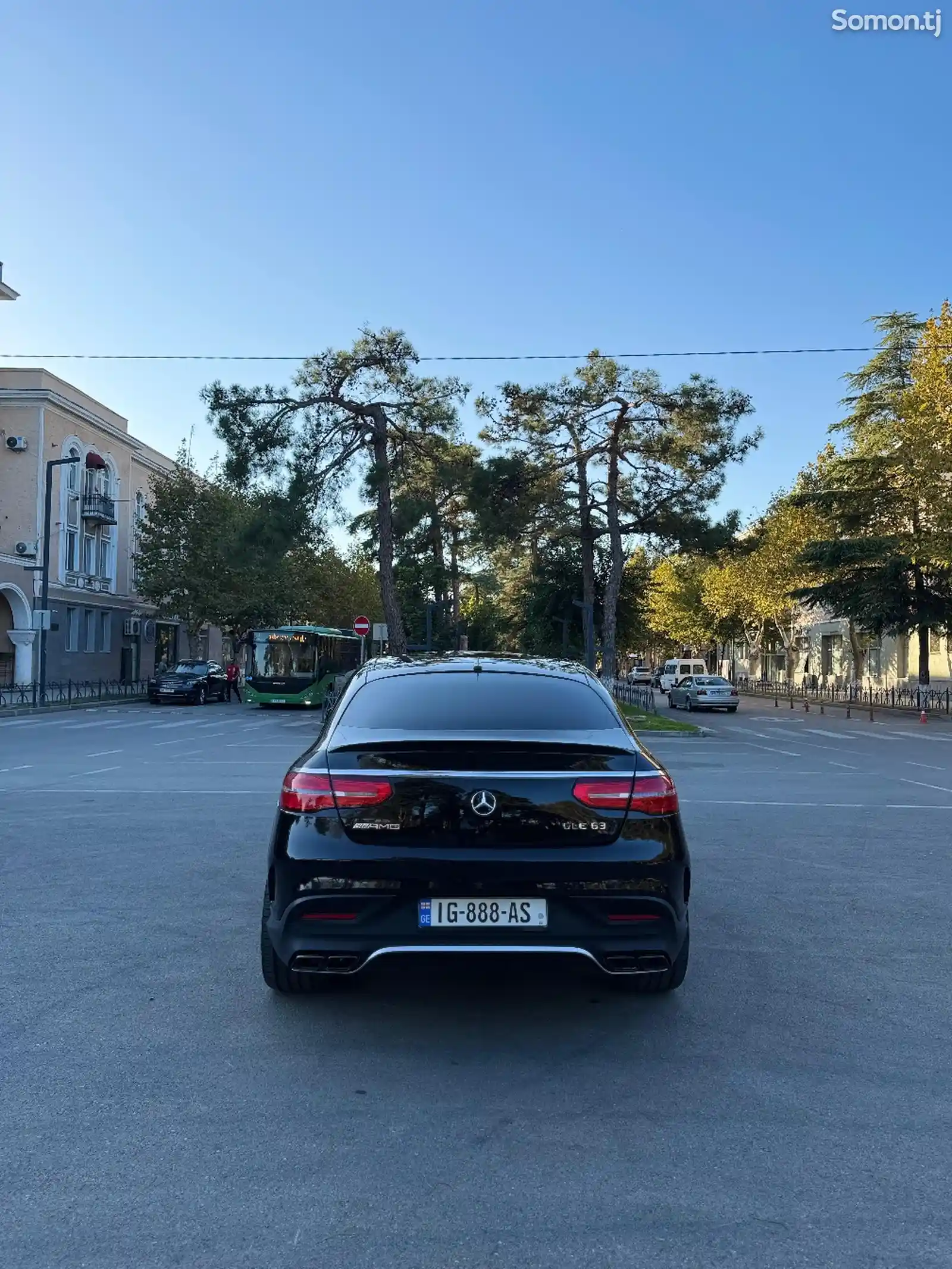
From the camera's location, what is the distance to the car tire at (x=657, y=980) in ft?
15.9

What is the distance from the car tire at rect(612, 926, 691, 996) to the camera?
15.9ft

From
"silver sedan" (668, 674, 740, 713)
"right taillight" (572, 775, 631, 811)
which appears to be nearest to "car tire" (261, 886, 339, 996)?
"right taillight" (572, 775, 631, 811)

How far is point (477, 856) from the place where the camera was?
4.57 metres

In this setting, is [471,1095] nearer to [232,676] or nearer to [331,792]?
[331,792]

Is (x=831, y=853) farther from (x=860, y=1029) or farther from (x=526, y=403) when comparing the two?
(x=526, y=403)

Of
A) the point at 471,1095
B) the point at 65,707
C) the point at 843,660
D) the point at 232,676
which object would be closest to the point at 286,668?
the point at 65,707

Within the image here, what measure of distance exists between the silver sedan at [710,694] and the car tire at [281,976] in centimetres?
3709

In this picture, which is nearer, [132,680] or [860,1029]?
[860,1029]

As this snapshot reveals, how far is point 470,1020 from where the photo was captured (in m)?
5.04

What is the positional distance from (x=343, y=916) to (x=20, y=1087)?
4.52ft

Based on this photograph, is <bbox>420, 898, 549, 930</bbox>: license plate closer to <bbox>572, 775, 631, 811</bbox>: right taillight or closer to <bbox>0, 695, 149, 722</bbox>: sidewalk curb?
<bbox>572, 775, 631, 811</bbox>: right taillight

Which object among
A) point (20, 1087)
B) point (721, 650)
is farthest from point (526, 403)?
point (721, 650)

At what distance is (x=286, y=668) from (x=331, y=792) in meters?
34.6

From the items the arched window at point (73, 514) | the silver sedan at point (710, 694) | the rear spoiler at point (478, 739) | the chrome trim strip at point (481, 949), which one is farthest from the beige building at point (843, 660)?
the chrome trim strip at point (481, 949)
